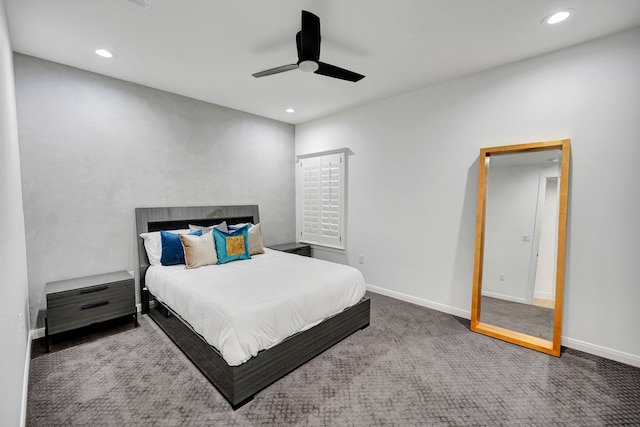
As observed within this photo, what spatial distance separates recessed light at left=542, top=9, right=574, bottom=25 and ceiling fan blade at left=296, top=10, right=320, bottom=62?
177cm

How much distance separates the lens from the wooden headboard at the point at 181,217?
11.2 feet

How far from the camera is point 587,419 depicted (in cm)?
184

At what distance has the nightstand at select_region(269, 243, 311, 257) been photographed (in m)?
4.65

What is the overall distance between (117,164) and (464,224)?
413 centimetres

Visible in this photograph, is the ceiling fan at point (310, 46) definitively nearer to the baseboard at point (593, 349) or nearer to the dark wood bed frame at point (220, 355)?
the dark wood bed frame at point (220, 355)

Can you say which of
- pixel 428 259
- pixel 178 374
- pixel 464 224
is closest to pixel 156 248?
pixel 178 374

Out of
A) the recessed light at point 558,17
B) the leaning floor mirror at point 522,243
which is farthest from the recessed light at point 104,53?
the leaning floor mirror at point 522,243

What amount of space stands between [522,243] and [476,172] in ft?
2.92

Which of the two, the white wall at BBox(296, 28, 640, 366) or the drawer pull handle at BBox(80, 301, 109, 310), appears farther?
the drawer pull handle at BBox(80, 301, 109, 310)

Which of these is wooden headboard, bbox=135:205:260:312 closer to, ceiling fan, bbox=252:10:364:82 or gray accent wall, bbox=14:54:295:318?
gray accent wall, bbox=14:54:295:318

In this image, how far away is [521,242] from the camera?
2963 millimetres

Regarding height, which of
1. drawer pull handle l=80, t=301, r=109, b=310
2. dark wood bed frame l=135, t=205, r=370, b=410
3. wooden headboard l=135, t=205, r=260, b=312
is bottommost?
dark wood bed frame l=135, t=205, r=370, b=410

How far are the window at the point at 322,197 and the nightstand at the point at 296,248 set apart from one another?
0.19 meters

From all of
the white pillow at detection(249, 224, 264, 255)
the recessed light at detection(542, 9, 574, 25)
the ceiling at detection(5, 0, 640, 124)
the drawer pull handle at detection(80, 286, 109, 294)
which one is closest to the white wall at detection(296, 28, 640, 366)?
the ceiling at detection(5, 0, 640, 124)
